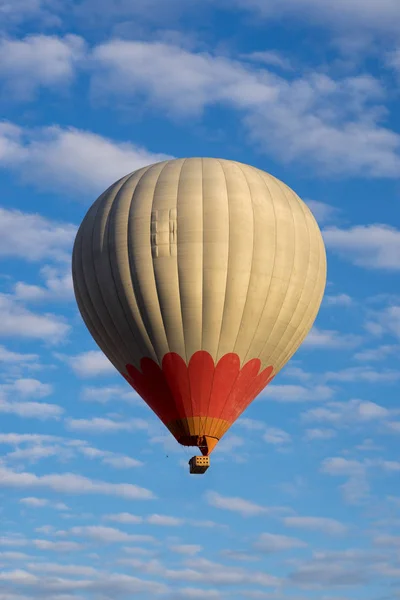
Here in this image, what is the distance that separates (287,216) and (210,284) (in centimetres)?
370

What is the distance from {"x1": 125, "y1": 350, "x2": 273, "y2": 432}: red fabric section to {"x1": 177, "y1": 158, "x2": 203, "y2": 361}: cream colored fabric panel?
537 mm

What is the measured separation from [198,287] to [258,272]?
6.38ft

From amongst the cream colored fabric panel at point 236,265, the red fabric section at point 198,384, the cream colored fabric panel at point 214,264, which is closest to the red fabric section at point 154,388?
the red fabric section at point 198,384

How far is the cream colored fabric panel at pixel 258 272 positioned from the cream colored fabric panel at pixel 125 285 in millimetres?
2873

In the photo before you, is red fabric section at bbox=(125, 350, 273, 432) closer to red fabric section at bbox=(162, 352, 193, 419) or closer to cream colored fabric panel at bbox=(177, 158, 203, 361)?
red fabric section at bbox=(162, 352, 193, 419)

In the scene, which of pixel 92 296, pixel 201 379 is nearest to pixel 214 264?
pixel 201 379

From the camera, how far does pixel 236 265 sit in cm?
4803

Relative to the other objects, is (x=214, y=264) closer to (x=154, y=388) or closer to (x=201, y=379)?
(x=201, y=379)

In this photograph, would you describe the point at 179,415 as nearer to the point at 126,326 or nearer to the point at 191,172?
the point at 126,326

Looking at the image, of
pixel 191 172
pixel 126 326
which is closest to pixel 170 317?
pixel 126 326

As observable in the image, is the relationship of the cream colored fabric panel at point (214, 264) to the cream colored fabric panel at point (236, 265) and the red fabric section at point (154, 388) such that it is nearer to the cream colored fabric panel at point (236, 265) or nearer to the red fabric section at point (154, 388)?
the cream colored fabric panel at point (236, 265)

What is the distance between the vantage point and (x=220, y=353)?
1905 inches

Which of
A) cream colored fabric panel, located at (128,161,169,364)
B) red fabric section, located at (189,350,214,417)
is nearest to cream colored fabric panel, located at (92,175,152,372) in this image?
cream colored fabric panel, located at (128,161,169,364)

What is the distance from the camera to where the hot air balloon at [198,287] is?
48.0 meters
